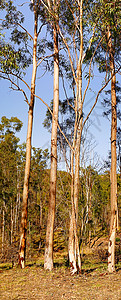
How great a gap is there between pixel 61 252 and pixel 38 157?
23.4 ft

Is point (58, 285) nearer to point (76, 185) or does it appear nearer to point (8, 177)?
point (76, 185)

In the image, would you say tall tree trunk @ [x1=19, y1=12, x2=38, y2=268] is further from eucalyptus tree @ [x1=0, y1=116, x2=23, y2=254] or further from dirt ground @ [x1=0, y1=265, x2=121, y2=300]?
eucalyptus tree @ [x1=0, y1=116, x2=23, y2=254]

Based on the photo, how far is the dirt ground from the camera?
15.8 feet

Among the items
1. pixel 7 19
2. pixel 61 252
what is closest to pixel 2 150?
pixel 61 252

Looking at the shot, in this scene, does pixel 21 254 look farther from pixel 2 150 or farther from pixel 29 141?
pixel 2 150

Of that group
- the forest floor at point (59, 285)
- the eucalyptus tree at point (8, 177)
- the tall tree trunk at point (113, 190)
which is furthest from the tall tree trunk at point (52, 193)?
the eucalyptus tree at point (8, 177)

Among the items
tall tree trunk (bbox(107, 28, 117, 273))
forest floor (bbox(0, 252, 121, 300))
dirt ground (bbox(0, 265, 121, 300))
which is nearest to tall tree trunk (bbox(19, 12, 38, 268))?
forest floor (bbox(0, 252, 121, 300))

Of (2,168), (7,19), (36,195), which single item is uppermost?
(7,19)

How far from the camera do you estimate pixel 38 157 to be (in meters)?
21.4

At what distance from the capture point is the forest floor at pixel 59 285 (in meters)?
4.82

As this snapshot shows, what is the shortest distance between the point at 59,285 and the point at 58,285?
0.03m

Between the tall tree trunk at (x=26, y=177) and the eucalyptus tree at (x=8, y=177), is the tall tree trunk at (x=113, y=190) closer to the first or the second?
the tall tree trunk at (x=26, y=177)

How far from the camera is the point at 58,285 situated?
5668mm

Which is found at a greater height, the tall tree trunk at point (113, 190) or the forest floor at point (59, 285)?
the tall tree trunk at point (113, 190)
